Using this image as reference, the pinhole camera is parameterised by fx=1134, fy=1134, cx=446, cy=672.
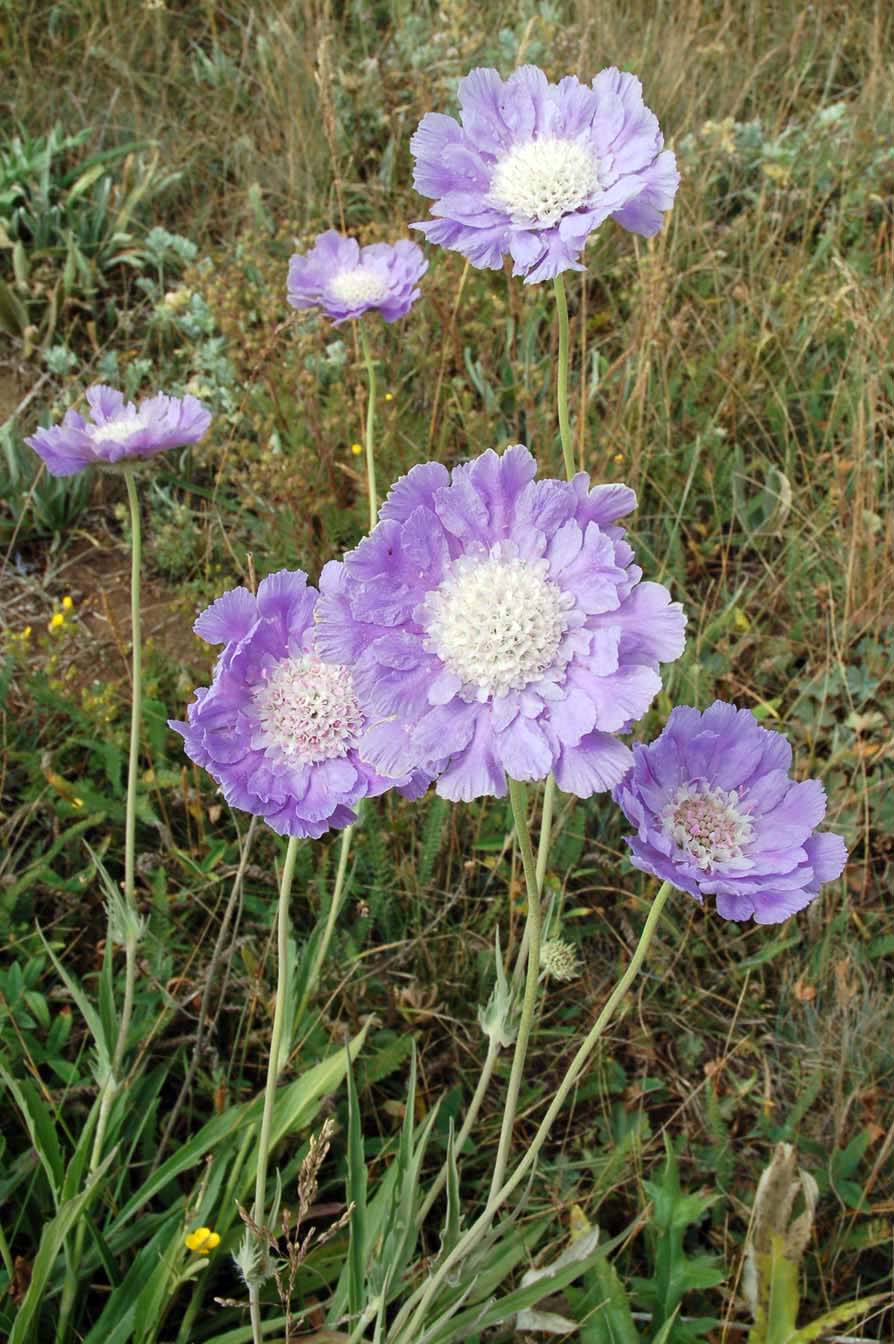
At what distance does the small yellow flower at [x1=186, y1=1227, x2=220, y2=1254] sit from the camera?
5.28ft

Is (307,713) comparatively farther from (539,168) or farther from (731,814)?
A: (539,168)

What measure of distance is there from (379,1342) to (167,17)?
4319 mm

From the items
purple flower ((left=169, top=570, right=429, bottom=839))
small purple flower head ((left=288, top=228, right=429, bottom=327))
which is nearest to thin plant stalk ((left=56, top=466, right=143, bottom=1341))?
purple flower ((left=169, top=570, right=429, bottom=839))

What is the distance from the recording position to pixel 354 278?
2.11 m

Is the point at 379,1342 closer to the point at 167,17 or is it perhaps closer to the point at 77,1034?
the point at 77,1034

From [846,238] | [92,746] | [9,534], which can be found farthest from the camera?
[846,238]

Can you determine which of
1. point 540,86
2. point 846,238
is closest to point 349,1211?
point 540,86

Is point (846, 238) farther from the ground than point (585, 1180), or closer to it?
farther from the ground

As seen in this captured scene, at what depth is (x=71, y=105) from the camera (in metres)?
3.89

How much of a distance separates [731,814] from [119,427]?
3.75 feet

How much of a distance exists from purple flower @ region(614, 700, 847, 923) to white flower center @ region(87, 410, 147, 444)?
3.25ft

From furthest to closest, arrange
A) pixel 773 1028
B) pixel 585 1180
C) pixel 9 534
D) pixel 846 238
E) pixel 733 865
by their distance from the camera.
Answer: pixel 846 238
pixel 9 534
pixel 773 1028
pixel 585 1180
pixel 733 865

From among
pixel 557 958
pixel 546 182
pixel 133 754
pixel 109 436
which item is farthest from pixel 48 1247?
pixel 546 182

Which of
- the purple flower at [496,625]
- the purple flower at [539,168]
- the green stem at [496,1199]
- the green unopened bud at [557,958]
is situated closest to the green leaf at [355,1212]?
the green stem at [496,1199]
